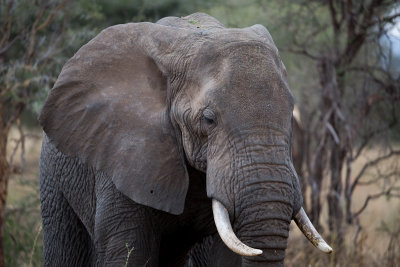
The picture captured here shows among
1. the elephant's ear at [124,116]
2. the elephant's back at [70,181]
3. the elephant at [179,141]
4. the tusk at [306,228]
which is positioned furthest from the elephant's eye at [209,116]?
the elephant's back at [70,181]

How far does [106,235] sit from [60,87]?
0.75 m

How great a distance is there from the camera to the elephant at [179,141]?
3492 mm

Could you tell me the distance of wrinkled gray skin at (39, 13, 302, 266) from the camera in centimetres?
350

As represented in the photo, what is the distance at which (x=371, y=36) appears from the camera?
7.93m

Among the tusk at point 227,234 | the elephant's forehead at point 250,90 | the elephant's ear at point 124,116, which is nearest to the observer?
the tusk at point 227,234

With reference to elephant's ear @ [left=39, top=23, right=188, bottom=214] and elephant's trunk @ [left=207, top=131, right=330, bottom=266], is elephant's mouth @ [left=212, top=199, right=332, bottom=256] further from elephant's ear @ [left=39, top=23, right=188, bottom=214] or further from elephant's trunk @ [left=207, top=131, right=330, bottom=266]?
elephant's ear @ [left=39, top=23, right=188, bottom=214]

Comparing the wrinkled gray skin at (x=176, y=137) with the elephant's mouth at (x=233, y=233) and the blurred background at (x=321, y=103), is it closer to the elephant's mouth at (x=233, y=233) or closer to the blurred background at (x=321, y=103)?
the elephant's mouth at (x=233, y=233)

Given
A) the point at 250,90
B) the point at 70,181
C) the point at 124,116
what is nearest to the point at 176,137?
the point at 124,116

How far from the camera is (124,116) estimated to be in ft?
13.3

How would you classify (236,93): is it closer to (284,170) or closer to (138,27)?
(284,170)

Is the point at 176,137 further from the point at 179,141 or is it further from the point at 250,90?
the point at 250,90

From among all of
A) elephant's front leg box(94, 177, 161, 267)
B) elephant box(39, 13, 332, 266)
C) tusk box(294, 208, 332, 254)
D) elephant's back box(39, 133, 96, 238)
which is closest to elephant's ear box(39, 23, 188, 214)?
elephant box(39, 13, 332, 266)

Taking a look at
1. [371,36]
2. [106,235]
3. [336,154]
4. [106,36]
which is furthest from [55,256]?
[371,36]

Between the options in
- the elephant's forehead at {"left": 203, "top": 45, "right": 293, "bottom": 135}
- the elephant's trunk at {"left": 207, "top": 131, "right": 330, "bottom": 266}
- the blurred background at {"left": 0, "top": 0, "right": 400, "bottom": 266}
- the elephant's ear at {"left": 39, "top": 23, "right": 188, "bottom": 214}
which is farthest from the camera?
the blurred background at {"left": 0, "top": 0, "right": 400, "bottom": 266}
